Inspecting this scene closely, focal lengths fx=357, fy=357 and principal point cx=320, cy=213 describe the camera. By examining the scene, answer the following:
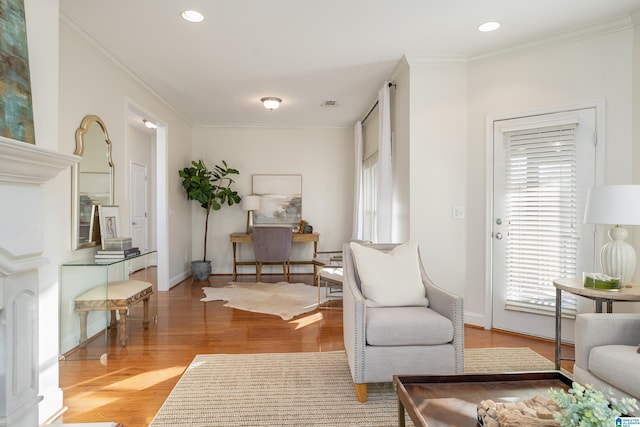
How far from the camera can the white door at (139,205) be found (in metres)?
6.30

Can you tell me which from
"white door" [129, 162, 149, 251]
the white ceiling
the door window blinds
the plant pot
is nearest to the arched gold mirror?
the white ceiling

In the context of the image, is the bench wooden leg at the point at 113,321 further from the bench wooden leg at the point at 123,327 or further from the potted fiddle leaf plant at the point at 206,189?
the potted fiddle leaf plant at the point at 206,189

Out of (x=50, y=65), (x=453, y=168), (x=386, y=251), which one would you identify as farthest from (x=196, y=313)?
(x=453, y=168)

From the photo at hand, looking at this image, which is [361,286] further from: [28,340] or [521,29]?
[521,29]

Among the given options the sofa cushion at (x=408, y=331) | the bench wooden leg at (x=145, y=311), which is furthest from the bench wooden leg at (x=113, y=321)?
the sofa cushion at (x=408, y=331)

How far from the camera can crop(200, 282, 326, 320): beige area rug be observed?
3.96 m

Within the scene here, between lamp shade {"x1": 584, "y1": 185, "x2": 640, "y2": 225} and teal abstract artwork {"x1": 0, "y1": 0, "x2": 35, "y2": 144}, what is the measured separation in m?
3.10

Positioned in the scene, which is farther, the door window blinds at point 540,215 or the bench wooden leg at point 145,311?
the bench wooden leg at point 145,311

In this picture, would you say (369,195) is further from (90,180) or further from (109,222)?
(90,180)

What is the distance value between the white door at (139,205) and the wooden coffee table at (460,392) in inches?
237

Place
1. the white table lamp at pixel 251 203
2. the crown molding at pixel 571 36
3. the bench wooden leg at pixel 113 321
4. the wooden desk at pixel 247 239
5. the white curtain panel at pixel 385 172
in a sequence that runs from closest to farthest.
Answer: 1. the crown molding at pixel 571 36
2. the bench wooden leg at pixel 113 321
3. the white curtain panel at pixel 385 172
4. the wooden desk at pixel 247 239
5. the white table lamp at pixel 251 203

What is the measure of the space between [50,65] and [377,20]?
220cm

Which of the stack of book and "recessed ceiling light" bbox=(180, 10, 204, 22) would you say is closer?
"recessed ceiling light" bbox=(180, 10, 204, 22)

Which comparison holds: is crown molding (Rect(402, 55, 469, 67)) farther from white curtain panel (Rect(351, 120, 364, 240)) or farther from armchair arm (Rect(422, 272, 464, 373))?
armchair arm (Rect(422, 272, 464, 373))
